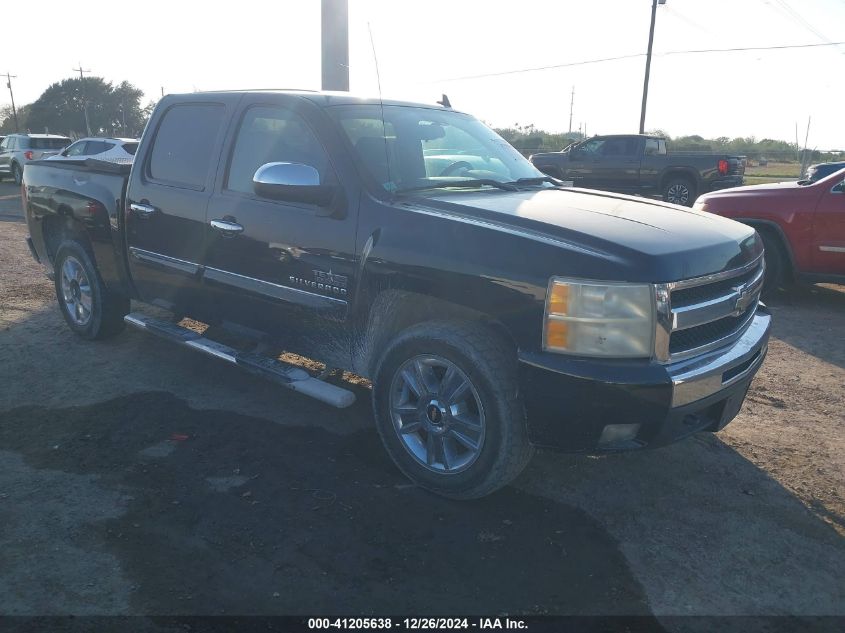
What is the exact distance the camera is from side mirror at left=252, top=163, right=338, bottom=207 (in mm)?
3564

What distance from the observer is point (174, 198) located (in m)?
4.55

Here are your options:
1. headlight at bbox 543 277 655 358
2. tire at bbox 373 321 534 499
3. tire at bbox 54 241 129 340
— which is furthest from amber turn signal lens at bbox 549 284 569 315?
tire at bbox 54 241 129 340

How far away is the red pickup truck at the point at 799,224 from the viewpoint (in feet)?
22.9

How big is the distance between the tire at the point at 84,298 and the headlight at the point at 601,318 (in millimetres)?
4009

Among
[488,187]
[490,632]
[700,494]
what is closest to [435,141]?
[488,187]

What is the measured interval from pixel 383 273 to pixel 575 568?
5.26ft

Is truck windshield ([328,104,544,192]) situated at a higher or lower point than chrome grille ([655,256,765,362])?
higher

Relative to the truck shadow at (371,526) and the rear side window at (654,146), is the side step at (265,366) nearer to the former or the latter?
the truck shadow at (371,526)

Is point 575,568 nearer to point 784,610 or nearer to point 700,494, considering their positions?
point 784,610

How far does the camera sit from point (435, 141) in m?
4.23

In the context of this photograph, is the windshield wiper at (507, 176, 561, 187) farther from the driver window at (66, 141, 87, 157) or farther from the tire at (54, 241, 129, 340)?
the driver window at (66, 141, 87, 157)

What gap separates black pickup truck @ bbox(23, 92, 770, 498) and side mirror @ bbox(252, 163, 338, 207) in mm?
11

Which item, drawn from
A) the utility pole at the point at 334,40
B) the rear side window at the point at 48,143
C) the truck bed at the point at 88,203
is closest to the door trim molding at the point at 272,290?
the truck bed at the point at 88,203

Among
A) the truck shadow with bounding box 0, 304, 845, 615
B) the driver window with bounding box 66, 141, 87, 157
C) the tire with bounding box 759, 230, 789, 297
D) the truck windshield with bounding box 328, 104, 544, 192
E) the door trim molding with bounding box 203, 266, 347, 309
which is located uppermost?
the truck windshield with bounding box 328, 104, 544, 192
